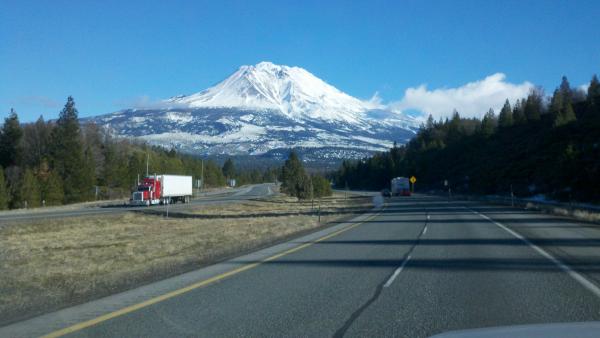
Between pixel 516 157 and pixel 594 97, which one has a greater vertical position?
pixel 594 97

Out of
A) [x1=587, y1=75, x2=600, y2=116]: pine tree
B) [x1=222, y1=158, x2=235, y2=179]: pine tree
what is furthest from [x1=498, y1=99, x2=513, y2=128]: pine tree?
[x1=222, y1=158, x2=235, y2=179]: pine tree

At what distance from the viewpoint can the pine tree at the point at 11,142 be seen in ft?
258

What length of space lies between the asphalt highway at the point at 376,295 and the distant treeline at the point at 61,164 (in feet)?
193

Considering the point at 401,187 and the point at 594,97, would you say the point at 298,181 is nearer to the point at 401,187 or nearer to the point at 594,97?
the point at 401,187

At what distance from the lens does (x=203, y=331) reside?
7.05 metres

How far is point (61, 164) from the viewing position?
247 ft

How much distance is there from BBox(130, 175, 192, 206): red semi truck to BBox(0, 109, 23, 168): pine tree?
2680 cm

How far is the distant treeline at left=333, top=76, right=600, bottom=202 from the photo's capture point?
187 ft

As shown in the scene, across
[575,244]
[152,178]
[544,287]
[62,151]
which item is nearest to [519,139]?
[152,178]

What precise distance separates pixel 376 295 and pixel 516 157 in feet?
273

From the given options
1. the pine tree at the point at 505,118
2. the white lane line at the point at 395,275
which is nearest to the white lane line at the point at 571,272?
the white lane line at the point at 395,275

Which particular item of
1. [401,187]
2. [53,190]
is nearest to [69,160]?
[53,190]

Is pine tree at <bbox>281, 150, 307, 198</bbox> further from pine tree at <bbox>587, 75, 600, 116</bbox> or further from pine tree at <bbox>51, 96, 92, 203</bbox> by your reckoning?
pine tree at <bbox>587, 75, 600, 116</bbox>

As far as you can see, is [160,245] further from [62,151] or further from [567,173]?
[62,151]
